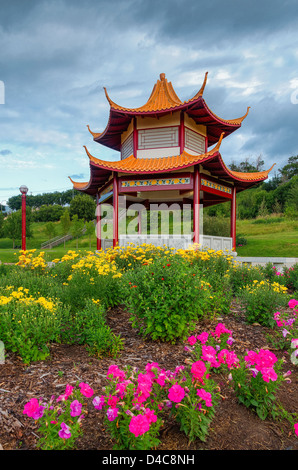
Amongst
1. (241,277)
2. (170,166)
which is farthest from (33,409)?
(170,166)

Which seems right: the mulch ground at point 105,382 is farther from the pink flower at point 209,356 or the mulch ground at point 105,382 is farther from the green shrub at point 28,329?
the pink flower at point 209,356

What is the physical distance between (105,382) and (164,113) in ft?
36.7

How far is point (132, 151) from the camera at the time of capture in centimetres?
1288

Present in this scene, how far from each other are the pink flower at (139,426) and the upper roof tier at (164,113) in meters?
10.2

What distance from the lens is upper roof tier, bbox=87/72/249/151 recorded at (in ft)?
37.7

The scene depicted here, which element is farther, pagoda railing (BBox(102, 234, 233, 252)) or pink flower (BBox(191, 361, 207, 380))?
pagoda railing (BBox(102, 234, 233, 252))

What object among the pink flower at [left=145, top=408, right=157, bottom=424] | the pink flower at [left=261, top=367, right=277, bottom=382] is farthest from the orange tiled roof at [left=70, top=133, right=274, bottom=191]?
the pink flower at [left=145, top=408, right=157, bottom=424]

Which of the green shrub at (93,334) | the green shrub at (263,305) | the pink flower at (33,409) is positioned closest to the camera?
the pink flower at (33,409)

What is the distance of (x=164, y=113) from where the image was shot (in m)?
12.1

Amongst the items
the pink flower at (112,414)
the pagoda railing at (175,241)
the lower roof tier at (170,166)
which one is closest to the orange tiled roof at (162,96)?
the lower roof tier at (170,166)

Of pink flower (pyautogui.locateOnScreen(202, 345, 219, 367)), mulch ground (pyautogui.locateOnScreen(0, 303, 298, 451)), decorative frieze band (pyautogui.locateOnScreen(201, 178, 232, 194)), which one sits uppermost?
decorative frieze band (pyautogui.locateOnScreen(201, 178, 232, 194))

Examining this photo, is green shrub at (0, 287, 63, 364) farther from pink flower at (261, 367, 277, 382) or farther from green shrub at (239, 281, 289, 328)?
green shrub at (239, 281, 289, 328)

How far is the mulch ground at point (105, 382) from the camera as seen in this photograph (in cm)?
224
